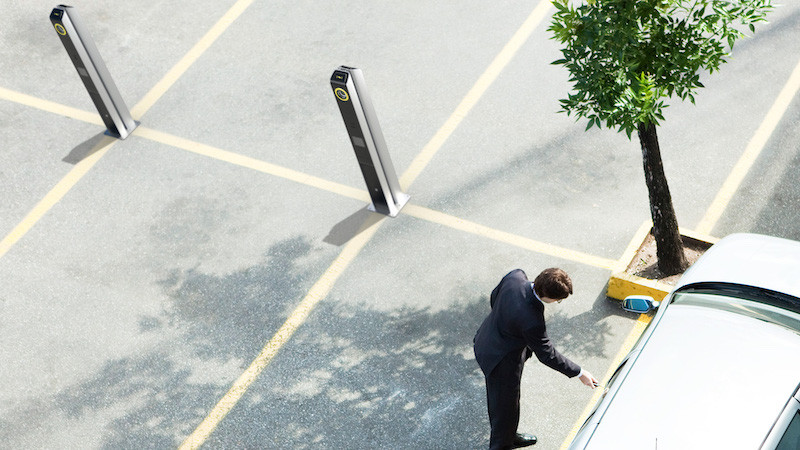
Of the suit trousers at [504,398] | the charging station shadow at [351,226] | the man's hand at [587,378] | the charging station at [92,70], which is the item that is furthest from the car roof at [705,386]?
the charging station at [92,70]

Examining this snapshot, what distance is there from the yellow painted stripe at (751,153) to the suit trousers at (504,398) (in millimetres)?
2636

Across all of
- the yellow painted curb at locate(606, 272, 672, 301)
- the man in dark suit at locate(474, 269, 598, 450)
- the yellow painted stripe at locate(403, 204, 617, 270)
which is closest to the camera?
the man in dark suit at locate(474, 269, 598, 450)

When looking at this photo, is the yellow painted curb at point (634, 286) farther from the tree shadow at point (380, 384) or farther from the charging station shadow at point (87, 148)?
the charging station shadow at point (87, 148)

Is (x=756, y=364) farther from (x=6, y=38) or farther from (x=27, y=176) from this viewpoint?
(x=6, y=38)

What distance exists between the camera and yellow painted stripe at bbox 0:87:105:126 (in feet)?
29.2

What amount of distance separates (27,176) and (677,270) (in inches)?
246

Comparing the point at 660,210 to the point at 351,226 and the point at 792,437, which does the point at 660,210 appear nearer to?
the point at 792,437

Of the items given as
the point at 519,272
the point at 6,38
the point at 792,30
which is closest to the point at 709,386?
the point at 519,272

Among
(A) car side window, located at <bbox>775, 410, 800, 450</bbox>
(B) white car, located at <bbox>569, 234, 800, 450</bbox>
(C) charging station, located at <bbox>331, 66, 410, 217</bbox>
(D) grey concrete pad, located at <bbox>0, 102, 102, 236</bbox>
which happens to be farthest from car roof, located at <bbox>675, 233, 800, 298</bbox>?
(D) grey concrete pad, located at <bbox>0, 102, 102, 236</bbox>

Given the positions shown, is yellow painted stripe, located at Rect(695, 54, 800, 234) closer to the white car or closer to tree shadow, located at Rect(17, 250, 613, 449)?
tree shadow, located at Rect(17, 250, 613, 449)

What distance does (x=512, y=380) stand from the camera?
5246 mm

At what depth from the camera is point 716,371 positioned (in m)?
4.29

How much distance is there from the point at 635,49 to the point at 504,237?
7.59ft

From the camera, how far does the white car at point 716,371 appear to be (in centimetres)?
405
